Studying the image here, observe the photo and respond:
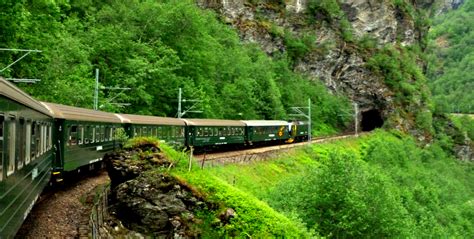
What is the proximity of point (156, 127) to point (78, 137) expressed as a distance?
12068 millimetres

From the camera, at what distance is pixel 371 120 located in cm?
10075

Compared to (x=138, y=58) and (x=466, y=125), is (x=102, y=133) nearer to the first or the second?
(x=138, y=58)

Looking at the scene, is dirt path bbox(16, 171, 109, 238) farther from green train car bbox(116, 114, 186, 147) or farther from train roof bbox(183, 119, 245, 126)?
train roof bbox(183, 119, 245, 126)

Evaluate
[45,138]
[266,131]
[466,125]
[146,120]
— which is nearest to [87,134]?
[45,138]

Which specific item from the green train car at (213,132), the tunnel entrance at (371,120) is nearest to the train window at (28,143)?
the green train car at (213,132)

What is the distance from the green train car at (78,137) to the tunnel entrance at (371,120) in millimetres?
75756

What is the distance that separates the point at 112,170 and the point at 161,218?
2.67 meters

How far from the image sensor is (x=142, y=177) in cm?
1719

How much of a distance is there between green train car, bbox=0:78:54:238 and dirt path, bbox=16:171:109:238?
992mm

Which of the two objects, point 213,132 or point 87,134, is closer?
point 87,134

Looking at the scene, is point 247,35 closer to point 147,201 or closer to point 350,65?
point 350,65

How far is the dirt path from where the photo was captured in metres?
13.4

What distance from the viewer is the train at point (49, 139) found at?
8.66 m

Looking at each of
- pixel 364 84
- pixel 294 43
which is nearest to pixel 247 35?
pixel 294 43
